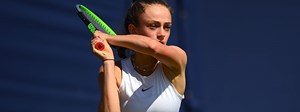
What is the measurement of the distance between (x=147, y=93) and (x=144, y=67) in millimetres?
149

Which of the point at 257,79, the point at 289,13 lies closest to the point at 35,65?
the point at 257,79

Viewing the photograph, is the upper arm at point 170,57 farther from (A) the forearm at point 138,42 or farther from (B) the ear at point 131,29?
(B) the ear at point 131,29

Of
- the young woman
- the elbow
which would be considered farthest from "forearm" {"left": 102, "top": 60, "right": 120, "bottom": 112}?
the elbow

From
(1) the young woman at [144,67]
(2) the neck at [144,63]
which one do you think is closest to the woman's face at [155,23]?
(1) the young woman at [144,67]

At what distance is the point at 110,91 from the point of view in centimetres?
203

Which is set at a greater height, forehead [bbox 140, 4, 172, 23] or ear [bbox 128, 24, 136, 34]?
forehead [bbox 140, 4, 172, 23]

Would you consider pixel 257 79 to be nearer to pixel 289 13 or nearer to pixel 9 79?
pixel 289 13

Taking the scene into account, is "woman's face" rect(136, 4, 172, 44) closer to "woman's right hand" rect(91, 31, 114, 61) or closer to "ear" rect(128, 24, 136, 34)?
"ear" rect(128, 24, 136, 34)

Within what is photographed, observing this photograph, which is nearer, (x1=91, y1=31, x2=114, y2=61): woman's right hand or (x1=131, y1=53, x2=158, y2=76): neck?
(x1=91, y1=31, x2=114, y2=61): woman's right hand

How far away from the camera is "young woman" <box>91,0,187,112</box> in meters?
2.04

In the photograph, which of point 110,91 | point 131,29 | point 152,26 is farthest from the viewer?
point 131,29

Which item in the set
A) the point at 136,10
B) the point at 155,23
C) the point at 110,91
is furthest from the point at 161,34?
the point at 110,91

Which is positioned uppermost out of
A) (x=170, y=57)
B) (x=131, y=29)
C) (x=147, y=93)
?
(x=131, y=29)

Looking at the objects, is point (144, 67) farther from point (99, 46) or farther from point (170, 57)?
point (99, 46)
